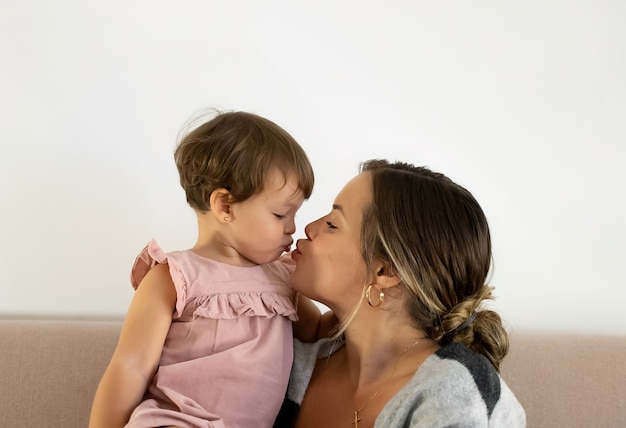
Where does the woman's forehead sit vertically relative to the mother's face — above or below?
above

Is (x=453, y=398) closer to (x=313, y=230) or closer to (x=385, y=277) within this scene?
(x=385, y=277)

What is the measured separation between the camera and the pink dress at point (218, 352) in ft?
4.90

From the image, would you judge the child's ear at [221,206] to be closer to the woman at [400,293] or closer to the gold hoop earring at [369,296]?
the woman at [400,293]

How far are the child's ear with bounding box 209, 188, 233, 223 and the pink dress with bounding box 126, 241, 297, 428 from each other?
0.10 metres

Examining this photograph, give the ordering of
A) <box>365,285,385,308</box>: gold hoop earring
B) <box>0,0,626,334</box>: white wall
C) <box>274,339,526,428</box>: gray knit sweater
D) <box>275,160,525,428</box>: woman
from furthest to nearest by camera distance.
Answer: <box>0,0,626,334</box>: white wall
<box>365,285,385,308</box>: gold hoop earring
<box>275,160,525,428</box>: woman
<box>274,339,526,428</box>: gray knit sweater

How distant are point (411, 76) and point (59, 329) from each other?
1189 millimetres

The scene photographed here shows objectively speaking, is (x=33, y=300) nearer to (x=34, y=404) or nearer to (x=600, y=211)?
(x=34, y=404)

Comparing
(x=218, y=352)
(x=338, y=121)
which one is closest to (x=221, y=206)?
(x=218, y=352)

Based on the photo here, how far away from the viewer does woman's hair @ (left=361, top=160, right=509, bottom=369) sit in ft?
4.86

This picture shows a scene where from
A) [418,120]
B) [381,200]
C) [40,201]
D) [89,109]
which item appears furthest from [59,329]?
[418,120]

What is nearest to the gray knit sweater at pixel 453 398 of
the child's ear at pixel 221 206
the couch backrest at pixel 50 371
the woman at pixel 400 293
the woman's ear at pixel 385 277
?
the woman at pixel 400 293

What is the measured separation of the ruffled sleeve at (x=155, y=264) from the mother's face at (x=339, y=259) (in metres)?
0.24

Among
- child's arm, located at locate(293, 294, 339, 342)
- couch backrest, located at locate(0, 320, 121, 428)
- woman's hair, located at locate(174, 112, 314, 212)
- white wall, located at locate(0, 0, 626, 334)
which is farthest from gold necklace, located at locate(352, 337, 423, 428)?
couch backrest, located at locate(0, 320, 121, 428)

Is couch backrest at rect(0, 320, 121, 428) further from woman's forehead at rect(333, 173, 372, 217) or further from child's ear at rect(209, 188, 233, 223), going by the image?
woman's forehead at rect(333, 173, 372, 217)
